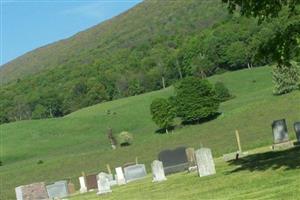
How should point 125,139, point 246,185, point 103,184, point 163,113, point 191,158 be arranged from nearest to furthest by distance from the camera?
point 246,185 → point 103,184 → point 191,158 → point 125,139 → point 163,113

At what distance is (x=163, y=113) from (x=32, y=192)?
59.5 m

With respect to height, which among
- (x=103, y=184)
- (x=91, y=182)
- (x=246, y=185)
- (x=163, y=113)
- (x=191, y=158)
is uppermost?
(x=163, y=113)

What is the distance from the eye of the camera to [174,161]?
120 feet

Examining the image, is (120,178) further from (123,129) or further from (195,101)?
(123,129)

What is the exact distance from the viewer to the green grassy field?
62.1 meters

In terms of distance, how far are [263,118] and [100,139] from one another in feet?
120

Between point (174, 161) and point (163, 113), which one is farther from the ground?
point (163, 113)

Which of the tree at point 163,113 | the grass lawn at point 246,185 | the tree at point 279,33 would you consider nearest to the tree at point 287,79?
the tree at point 163,113

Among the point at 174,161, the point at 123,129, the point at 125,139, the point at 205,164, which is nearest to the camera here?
the point at 205,164

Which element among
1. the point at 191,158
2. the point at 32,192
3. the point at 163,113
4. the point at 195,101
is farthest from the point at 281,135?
the point at 163,113

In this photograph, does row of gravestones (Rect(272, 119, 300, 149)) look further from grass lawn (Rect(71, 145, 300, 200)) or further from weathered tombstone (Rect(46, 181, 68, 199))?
weathered tombstone (Rect(46, 181, 68, 199))

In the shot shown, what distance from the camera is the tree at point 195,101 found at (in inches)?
3482

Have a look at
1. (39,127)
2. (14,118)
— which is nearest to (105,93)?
(14,118)

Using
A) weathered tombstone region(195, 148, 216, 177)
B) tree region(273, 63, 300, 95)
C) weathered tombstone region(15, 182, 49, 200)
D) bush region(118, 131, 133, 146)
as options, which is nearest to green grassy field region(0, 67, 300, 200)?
bush region(118, 131, 133, 146)
